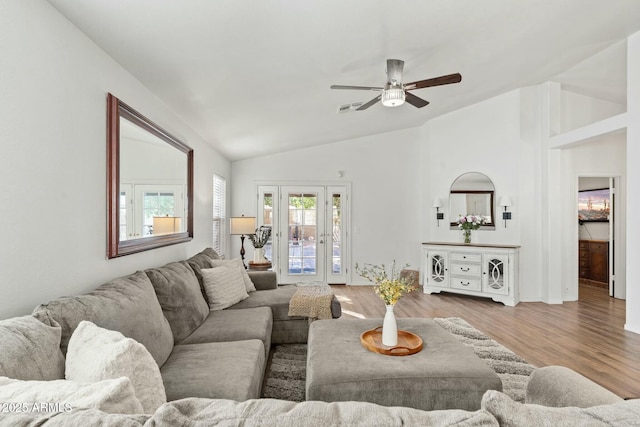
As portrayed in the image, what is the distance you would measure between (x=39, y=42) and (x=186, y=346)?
1882 mm

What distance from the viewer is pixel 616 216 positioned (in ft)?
17.6

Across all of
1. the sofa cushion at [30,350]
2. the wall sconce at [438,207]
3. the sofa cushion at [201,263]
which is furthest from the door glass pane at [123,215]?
the wall sconce at [438,207]

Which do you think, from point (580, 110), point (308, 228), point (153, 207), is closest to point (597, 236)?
point (580, 110)

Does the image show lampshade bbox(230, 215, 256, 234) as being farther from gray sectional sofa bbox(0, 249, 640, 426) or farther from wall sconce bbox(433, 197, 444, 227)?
wall sconce bbox(433, 197, 444, 227)

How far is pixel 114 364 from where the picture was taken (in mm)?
1059

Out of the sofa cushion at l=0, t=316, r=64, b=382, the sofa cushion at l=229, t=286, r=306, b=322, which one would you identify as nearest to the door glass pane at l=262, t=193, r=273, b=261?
the sofa cushion at l=229, t=286, r=306, b=322

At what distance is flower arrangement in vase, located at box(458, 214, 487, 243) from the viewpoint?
17.8 ft

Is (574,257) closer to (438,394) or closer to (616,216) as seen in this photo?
(616,216)

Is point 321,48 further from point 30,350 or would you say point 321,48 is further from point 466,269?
point 466,269

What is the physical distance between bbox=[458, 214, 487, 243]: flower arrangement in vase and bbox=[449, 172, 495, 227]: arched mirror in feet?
0.34

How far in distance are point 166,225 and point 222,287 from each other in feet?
2.65

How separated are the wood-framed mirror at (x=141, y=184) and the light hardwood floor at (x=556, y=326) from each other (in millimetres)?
2519

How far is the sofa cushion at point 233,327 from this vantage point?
2355mm

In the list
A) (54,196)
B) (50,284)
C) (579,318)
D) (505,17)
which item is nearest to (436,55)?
(505,17)
